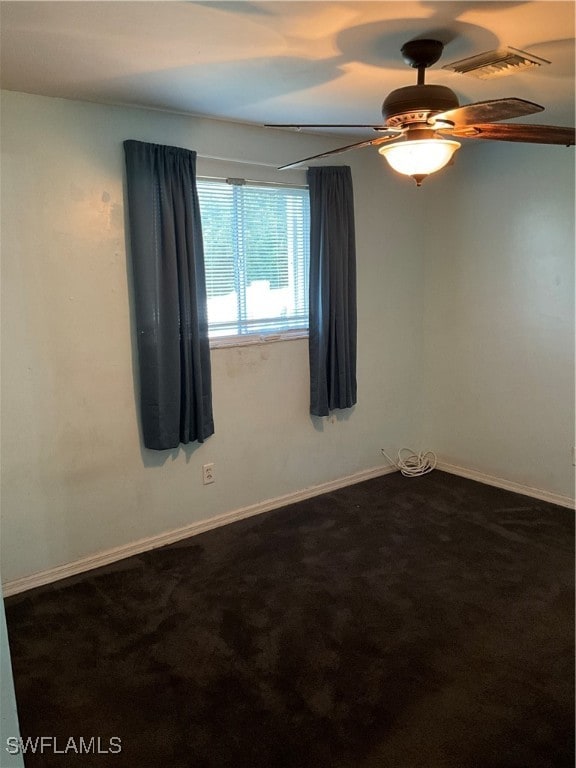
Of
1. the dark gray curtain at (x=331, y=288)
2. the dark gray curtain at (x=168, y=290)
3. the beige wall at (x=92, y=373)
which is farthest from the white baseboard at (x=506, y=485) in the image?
the dark gray curtain at (x=168, y=290)

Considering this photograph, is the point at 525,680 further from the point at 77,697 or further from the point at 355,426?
the point at 355,426

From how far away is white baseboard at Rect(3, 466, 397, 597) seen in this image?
9.61ft

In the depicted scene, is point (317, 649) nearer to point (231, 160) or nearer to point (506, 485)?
point (506, 485)

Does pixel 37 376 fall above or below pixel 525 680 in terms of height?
above

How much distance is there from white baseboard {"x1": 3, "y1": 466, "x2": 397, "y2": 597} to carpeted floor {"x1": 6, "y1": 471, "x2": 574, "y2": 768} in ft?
0.23

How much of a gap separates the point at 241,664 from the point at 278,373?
186 cm

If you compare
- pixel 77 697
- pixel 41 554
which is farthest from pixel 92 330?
pixel 77 697

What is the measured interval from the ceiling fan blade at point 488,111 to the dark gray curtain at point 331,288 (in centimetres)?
176

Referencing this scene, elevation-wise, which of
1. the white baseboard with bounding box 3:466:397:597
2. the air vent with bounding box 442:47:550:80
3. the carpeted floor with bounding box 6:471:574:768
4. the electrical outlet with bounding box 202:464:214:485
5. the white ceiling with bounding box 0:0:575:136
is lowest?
the carpeted floor with bounding box 6:471:574:768

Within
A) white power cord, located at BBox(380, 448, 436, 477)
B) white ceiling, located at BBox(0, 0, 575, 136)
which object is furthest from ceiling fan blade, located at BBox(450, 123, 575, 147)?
white power cord, located at BBox(380, 448, 436, 477)

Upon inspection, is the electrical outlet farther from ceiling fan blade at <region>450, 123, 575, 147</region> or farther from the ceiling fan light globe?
ceiling fan blade at <region>450, 123, 575, 147</region>

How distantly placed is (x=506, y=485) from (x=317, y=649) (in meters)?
2.25

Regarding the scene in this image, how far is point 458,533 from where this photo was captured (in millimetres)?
3408

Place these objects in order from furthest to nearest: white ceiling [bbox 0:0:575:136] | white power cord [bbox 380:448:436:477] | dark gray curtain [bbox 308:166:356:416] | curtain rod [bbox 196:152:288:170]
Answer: white power cord [bbox 380:448:436:477]
dark gray curtain [bbox 308:166:356:416]
curtain rod [bbox 196:152:288:170]
white ceiling [bbox 0:0:575:136]
